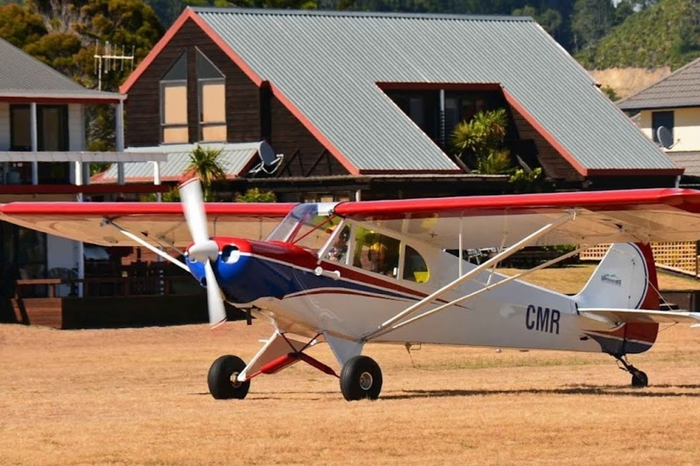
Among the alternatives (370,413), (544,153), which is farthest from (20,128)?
(370,413)

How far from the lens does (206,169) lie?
139 ft

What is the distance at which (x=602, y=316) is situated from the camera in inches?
821

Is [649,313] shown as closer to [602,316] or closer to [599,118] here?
[602,316]

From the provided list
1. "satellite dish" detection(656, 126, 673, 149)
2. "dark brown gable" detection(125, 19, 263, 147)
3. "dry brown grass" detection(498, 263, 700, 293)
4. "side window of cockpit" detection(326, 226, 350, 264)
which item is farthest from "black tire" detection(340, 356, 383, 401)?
"satellite dish" detection(656, 126, 673, 149)

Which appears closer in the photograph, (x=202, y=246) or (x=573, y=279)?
(x=202, y=246)

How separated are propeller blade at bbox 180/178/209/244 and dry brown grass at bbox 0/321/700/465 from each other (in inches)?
70.7

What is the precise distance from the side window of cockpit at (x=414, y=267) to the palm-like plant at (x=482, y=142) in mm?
26060

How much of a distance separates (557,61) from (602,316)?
30.5 m

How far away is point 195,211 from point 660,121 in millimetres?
40078

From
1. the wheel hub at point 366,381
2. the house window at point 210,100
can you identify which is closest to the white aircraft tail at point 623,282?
the wheel hub at point 366,381

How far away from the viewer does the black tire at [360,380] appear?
18172 mm

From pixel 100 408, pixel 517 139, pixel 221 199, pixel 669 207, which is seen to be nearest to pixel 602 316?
pixel 669 207

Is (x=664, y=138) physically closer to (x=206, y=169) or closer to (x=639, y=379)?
(x=206, y=169)

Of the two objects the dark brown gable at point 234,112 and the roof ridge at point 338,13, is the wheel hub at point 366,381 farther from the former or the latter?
the roof ridge at point 338,13
